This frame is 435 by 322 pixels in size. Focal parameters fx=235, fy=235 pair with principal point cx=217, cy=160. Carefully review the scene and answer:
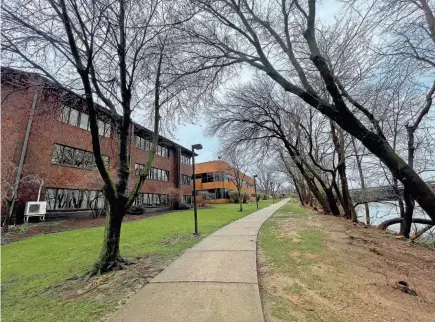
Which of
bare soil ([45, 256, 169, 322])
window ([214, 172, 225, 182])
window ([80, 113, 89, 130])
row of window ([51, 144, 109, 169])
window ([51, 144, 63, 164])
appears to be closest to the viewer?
bare soil ([45, 256, 169, 322])

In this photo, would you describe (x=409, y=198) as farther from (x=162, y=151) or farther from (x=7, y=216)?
(x=162, y=151)

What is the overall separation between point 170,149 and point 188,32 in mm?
25906

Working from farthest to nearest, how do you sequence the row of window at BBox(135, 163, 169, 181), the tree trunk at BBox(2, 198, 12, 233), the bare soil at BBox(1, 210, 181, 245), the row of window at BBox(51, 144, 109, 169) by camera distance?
1. the row of window at BBox(135, 163, 169, 181)
2. the row of window at BBox(51, 144, 109, 169)
3. the tree trunk at BBox(2, 198, 12, 233)
4. the bare soil at BBox(1, 210, 181, 245)

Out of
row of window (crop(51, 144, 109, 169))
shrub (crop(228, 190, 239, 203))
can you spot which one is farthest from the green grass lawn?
shrub (crop(228, 190, 239, 203))

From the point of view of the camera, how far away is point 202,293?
3643 millimetres

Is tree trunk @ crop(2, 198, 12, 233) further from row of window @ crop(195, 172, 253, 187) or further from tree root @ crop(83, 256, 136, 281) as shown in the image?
row of window @ crop(195, 172, 253, 187)

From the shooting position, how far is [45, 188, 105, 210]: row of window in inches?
620

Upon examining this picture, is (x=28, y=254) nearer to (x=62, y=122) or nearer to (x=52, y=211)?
(x=52, y=211)

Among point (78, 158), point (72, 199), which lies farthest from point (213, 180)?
point (72, 199)

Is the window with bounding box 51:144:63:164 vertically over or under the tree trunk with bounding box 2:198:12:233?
over

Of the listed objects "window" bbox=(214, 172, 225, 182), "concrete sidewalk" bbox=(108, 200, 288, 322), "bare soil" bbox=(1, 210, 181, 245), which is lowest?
"concrete sidewalk" bbox=(108, 200, 288, 322)

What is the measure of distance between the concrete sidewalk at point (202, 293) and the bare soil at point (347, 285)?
0.91 feet

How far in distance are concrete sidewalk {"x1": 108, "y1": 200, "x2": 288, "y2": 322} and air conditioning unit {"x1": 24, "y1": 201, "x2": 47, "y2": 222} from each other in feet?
41.1

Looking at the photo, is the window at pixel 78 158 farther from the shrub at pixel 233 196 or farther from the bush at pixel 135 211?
the shrub at pixel 233 196
